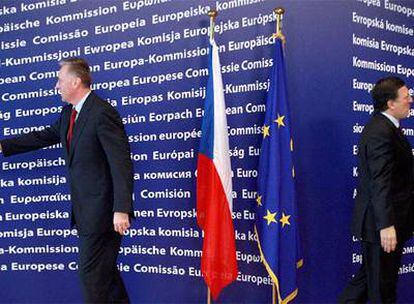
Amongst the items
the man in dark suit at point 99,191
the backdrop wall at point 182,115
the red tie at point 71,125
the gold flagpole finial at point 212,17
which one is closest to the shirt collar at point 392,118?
the backdrop wall at point 182,115

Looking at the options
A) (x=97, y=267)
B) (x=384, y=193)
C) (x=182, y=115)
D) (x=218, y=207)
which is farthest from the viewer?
(x=182, y=115)

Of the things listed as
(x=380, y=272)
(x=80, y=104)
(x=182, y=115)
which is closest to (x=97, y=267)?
(x=80, y=104)

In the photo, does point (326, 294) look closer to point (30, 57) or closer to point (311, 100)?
point (311, 100)

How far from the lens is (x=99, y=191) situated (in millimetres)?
2564

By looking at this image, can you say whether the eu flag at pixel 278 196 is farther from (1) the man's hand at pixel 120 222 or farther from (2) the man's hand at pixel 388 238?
(1) the man's hand at pixel 120 222

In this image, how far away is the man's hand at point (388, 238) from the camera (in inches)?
95.3

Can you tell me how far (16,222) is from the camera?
149 inches

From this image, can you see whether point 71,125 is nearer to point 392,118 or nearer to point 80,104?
point 80,104

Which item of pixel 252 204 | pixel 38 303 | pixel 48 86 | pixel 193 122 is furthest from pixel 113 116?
pixel 38 303

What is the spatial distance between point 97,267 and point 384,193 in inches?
57.8

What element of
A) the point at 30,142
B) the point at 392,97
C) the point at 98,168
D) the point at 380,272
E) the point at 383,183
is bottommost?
the point at 380,272

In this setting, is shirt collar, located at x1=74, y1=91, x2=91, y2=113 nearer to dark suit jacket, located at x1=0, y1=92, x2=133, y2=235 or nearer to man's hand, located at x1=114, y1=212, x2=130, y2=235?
dark suit jacket, located at x1=0, y1=92, x2=133, y2=235

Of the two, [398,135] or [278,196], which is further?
[278,196]

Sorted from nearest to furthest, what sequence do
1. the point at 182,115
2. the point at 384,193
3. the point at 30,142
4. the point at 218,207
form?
the point at 384,193 < the point at 218,207 < the point at 30,142 < the point at 182,115
